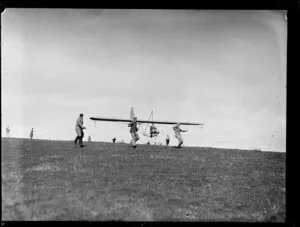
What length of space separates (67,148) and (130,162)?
6.20 metres

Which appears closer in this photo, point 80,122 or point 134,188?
point 134,188

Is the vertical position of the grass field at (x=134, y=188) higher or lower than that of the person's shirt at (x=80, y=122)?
lower

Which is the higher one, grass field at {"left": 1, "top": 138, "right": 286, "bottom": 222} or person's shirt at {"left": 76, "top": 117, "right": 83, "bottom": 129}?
person's shirt at {"left": 76, "top": 117, "right": 83, "bottom": 129}

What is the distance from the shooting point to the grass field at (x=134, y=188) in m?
13.4

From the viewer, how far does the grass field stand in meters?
13.4

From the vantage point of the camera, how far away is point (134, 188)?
15875mm

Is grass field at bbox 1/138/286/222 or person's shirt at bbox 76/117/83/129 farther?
person's shirt at bbox 76/117/83/129

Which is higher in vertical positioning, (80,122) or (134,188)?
(80,122)

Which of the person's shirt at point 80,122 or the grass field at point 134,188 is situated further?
the person's shirt at point 80,122
